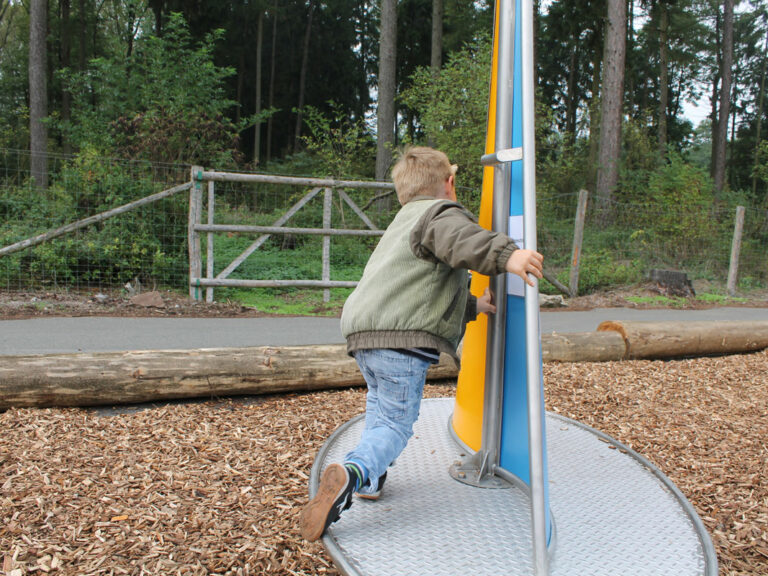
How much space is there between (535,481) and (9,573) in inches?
67.3

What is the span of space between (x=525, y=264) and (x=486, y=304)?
621 mm

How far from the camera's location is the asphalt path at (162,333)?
4.84 metres

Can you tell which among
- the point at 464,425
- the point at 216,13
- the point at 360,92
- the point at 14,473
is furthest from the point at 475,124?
the point at 360,92

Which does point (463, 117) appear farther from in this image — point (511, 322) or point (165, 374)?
point (511, 322)

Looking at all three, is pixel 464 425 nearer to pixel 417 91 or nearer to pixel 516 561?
pixel 516 561

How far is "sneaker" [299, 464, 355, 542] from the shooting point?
1.93 meters

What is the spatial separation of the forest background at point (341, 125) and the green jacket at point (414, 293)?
19.8 feet

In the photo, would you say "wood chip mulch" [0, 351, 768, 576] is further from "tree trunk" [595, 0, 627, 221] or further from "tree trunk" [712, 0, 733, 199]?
"tree trunk" [712, 0, 733, 199]

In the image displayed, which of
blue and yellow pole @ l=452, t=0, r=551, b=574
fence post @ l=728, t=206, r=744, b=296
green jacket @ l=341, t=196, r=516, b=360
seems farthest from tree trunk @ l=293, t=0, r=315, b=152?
green jacket @ l=341, t=196, r=516, b=360

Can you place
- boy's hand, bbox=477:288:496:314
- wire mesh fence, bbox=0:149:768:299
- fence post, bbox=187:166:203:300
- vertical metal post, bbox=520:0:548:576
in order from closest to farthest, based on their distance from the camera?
vertical metal post, bbox=520:0:548:576
boy's hand, bbox=477:288:496:314
wire mesh fence, bbox=0:149:768:299
fence post, bbox=187:166:203:300

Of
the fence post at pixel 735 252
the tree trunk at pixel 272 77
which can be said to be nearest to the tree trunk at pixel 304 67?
the tree trunk at pixel 272 77

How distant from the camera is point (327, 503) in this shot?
194 cm

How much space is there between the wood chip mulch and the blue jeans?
388 mm

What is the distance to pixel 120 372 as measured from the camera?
3.48 m
